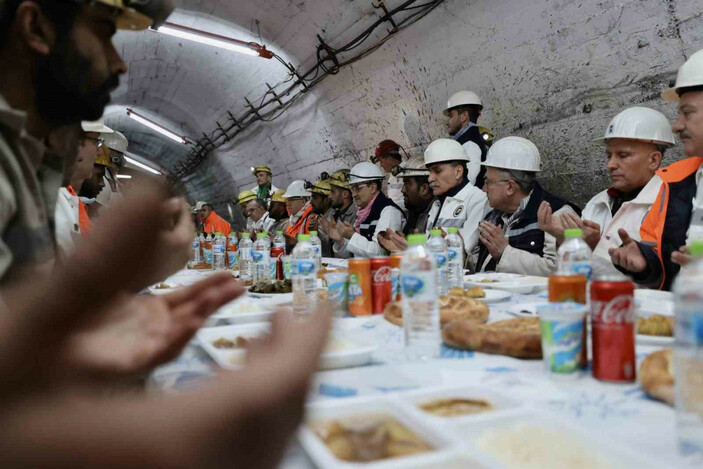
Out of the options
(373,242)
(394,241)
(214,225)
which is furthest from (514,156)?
A: (214,225)

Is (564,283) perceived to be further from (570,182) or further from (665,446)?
(570,182)

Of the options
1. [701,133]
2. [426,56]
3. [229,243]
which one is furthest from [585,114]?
[229,243]

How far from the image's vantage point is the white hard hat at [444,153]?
17.4 feet

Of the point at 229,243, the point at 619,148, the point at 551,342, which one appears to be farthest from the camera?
the point at 229,243

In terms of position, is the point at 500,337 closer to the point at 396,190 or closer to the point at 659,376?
the point at 659,376

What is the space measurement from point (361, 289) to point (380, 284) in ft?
0.30

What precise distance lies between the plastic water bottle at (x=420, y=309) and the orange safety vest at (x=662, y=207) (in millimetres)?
2012

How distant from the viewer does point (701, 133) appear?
290cm

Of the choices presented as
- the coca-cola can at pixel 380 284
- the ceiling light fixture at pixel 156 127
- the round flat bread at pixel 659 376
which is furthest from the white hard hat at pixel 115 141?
the ceiling light fixture at pixel 156 127

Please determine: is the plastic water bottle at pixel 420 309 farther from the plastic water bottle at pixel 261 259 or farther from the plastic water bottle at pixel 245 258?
the plastic water bottle at pixel 245 258

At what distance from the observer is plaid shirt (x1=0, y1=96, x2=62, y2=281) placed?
4.04 ft

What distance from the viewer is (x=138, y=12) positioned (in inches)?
62.2

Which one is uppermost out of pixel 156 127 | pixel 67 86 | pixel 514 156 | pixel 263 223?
pixel 156 127

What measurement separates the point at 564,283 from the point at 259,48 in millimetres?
8629
